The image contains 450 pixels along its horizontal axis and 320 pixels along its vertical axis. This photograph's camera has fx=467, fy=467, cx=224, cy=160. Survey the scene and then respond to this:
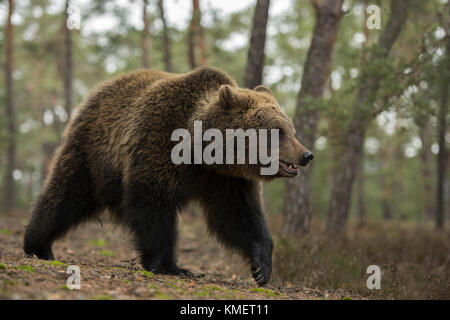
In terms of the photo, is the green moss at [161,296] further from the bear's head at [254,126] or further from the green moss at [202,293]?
the bear's head at [254,126]

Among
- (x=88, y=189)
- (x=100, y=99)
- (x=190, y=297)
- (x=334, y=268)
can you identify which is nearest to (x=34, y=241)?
(x=88, y=189)

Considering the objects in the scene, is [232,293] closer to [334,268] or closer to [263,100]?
[263,100]

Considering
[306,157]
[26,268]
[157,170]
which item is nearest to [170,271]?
[157,170]

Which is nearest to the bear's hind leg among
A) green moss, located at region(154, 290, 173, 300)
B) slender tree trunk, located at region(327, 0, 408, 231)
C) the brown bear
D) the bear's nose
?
the brown bear

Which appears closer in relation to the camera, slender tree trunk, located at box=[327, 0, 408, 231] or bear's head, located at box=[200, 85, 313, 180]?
bear's head, located at box=[200, 85, 313, 180]

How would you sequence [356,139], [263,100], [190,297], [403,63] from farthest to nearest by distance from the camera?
[356,139] → [403,63] → [263,100] → [190,297]

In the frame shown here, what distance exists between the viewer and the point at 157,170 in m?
5.82

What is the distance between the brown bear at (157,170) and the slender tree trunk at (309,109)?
3.71m

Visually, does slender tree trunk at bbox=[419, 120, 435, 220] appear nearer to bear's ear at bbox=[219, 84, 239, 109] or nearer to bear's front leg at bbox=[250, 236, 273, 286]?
bear's front leg at bbox=[250, 236, 273, 286]

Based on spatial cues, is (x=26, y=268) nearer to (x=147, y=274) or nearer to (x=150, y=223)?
(x=147, y=274)

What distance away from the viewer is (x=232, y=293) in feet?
15.5

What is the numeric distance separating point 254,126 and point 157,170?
1321 millimetres

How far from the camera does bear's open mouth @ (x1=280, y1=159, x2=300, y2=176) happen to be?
5602 mm

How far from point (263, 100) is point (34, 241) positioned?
12.9 feet
